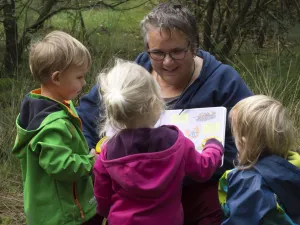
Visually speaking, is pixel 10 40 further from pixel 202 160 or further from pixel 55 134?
pixel 202 160

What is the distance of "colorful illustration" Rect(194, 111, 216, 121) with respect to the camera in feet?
9.03

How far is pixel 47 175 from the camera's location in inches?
100.0

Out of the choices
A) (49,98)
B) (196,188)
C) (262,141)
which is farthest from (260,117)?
(49,98)

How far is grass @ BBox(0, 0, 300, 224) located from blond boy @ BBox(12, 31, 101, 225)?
1300 mm

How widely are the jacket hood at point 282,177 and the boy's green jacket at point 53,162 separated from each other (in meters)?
0.80

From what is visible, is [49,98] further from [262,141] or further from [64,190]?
[262,141]

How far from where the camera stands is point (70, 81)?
255 centimetres

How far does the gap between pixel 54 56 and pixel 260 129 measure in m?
0.99

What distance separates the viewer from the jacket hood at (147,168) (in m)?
2.22

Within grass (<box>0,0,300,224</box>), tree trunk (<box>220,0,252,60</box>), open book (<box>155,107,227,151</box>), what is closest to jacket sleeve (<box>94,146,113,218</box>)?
open book (<box>155,107,227,151</box>)

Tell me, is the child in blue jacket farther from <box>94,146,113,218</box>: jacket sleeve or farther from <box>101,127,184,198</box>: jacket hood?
<box>94,146,113,218</box>: jacket sleeve

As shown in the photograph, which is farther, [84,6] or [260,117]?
[84,6]

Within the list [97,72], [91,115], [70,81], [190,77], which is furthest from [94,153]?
[97,72]

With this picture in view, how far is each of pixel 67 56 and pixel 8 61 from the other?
4000 millimetres
